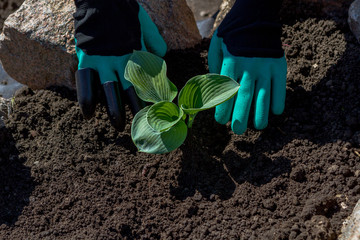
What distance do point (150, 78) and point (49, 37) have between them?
805 mm

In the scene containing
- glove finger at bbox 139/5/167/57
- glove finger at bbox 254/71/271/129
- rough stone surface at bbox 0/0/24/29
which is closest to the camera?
glove finger at bbox 254/71/271/129

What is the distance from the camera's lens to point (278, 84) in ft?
6.07

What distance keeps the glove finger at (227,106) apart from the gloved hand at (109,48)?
38cm

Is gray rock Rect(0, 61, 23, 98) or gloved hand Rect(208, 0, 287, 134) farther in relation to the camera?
gray rock Rect(0, 61, 23, 98)

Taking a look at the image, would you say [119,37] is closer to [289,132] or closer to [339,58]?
[289,132]

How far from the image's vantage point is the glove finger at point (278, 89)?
1.83 metres

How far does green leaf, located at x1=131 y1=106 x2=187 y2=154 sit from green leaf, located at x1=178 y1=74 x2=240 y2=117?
Result: 0.32ft

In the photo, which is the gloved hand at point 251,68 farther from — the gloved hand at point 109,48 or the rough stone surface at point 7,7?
the rough stone surface at point 7,7

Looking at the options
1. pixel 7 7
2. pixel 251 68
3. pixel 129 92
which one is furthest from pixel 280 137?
pixel 7 7

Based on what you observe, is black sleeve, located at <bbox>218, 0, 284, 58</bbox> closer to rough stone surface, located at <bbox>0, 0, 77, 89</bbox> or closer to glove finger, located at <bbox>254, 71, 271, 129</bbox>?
glove finger, located at <bbox>254, 71, 271, 129</bbox>

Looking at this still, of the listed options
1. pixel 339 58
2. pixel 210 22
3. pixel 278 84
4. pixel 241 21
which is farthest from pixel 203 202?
pixel 210 22

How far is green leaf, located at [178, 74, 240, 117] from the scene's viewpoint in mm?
1599

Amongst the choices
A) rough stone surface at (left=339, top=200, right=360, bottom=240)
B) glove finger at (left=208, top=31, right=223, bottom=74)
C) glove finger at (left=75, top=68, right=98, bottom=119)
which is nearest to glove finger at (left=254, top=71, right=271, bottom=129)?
glove finger at (left=208, top=31, right=223, bottom=74)

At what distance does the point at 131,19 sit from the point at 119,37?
134 millimetres
